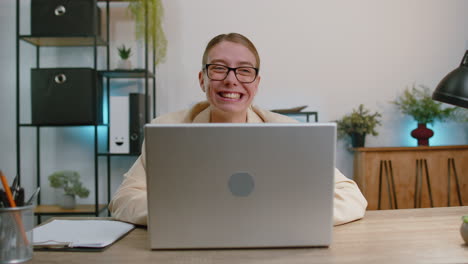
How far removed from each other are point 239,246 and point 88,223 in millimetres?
530

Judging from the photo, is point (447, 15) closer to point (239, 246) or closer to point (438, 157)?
point (438, 157)

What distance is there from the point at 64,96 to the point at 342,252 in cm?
239

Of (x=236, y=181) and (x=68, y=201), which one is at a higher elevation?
(x=236, y=181)

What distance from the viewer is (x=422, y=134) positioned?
308 centimetres

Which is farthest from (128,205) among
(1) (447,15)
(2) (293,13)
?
(1) (447,15)

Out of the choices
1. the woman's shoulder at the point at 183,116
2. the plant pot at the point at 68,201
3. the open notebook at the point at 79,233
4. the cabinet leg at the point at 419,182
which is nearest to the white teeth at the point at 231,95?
the woman's shoulder at the point at 183,116

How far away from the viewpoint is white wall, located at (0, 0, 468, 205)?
3184 millimetres

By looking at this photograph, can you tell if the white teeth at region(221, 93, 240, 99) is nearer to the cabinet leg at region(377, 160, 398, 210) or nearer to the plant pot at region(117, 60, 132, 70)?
the plant pot at region(117, 60, 132, 70)

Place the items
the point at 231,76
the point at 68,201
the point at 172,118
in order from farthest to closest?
the point at 68,201, the point at 172,118, the point at 231,76

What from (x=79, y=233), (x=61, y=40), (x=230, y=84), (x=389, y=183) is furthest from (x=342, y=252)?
(x=61, y=40)

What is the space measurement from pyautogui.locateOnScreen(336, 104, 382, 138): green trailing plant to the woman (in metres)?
1.63

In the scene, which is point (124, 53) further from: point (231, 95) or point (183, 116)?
point (231, 95)

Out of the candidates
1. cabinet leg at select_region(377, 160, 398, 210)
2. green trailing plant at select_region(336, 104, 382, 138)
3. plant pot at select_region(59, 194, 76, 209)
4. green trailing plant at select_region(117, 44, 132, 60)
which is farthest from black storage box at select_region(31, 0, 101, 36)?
cabinet leg at select_region(377, 160, 398, 210)

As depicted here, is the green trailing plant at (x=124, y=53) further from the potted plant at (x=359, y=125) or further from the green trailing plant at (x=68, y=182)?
the potted plant at (x=359, y=125)
